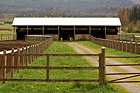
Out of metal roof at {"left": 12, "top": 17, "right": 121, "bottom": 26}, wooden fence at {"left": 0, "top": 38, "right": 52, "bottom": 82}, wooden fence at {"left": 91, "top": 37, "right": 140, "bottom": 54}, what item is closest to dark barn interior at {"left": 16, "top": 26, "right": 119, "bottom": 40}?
metal roof at {"left": 12, "top": 17, "right": 121, "bottom": 26}

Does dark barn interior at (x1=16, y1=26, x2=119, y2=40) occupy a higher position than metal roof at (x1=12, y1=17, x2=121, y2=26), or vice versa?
metal roof at (x1=12, y1=17, x2=121, y2=26)

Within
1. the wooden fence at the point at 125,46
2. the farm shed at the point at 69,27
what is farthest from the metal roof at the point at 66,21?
the wooden fence at the point at 125,46

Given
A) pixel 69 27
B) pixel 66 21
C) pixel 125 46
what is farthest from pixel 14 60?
pixel 69 27

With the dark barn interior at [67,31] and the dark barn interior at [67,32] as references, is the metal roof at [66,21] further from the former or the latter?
the dark barn interior at [67,32]

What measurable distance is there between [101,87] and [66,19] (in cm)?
6497

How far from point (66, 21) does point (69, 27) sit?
2.80 m

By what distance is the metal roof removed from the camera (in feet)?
234

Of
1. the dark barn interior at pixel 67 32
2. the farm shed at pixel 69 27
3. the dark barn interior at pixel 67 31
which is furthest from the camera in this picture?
the dark barn interior at pixel 67 32

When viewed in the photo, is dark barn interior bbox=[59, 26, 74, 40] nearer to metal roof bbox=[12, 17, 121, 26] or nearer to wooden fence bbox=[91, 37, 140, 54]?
metal roof bbox=[12, 17, 121, 26]

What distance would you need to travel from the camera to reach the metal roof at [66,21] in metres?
71.4

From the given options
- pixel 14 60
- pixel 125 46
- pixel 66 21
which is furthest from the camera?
pixel 66 21

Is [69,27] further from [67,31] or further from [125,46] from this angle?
[125,46]

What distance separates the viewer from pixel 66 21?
74125 mm

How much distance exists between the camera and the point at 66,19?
248 ft
